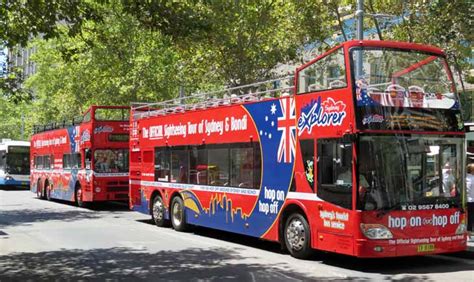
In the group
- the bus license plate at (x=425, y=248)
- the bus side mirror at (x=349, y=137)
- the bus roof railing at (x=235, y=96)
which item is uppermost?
the bus roof railing at (x=235, y=96)

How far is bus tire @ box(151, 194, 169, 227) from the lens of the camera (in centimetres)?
1593

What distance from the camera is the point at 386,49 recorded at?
9836 millimetres

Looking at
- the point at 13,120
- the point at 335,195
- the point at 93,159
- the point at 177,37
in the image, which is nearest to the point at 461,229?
the point at 335,195

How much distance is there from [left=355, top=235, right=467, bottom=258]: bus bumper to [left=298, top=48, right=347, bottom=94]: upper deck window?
8.20ft

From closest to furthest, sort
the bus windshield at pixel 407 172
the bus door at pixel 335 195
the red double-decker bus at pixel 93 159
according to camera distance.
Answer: the bus windshield at pixel 407 172 < the bus door at pixel 335 195 < the red double-decker bus at pixel 93 159

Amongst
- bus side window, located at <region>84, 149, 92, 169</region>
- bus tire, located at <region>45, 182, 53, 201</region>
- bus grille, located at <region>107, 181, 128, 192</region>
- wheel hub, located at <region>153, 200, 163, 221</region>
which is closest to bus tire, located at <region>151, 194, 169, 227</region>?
wheel hub, located at <region>153, 200, 163, 221</region>

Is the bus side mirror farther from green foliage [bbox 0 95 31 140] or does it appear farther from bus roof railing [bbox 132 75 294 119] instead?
green foliage [bbox 0 95 31 140]

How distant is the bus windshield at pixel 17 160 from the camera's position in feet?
129

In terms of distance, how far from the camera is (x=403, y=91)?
952 cm

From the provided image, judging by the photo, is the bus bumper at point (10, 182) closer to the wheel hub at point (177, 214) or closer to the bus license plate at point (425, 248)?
the wheel hub at point (177, 214)

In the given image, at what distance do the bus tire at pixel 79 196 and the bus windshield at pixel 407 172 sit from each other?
1645 cm

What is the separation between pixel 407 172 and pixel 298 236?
2.27 metres

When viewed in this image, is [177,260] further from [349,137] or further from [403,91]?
[403,91]

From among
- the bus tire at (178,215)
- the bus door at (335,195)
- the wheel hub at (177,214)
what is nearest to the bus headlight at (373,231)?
the bus door at (335,195)
